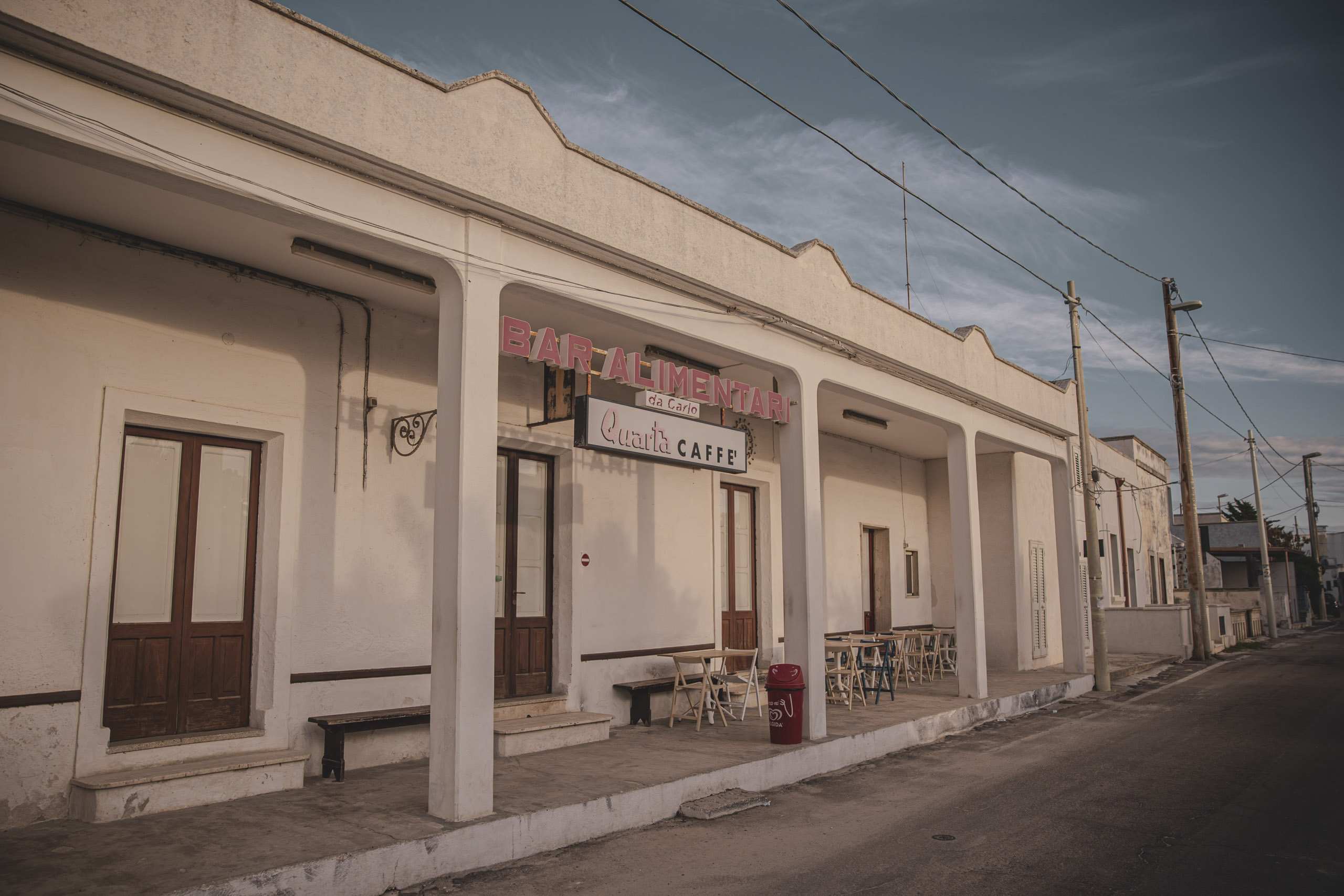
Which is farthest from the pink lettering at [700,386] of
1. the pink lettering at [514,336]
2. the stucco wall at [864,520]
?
the stucco wall at [864,520]

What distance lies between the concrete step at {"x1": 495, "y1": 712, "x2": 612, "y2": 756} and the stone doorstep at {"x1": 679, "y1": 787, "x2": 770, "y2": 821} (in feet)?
6.18

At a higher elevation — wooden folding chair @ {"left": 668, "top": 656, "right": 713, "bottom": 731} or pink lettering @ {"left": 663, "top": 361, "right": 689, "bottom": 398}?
pink lettering @ {"left": 663, "top": 361, "right": 689, "bottom": 398}

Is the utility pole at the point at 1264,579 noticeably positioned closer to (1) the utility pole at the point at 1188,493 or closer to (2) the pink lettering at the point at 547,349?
(1) the utility pole at the point at 1188,493

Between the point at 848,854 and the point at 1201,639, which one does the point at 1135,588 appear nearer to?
the point at 1201,639

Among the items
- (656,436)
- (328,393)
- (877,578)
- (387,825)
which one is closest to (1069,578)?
(877,578)

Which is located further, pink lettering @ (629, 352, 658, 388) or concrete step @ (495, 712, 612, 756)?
concrete step @ (495, 712, 612, 756)

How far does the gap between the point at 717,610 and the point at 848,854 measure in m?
6.06

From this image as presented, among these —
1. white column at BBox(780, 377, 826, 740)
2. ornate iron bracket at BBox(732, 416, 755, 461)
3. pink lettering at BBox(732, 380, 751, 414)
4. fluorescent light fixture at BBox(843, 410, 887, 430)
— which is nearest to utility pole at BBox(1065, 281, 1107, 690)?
fluorescent light fixture at BBox(843, 410, 887, 430)

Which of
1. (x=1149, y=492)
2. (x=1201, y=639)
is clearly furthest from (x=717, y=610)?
(x=1149, y=492)

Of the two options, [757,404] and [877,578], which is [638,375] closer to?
[757,404]

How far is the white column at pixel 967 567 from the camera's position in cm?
1246

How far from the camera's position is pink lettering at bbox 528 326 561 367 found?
6.86 metres

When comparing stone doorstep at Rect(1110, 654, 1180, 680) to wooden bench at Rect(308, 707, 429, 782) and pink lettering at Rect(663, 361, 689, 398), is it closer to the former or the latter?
pink lettering at Rect(663, 361, 689, 398)

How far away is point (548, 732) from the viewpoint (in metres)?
8.64
